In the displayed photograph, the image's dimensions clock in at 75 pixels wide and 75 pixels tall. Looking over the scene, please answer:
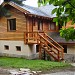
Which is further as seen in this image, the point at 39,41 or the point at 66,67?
the point at 39,41

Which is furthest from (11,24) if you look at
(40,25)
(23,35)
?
(40,25)

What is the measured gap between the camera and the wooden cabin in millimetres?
17906

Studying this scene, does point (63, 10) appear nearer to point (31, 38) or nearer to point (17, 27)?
point (31, 38)

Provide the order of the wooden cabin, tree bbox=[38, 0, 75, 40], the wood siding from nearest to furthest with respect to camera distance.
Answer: tree bbox=[38, 0, 75, 40]
the wooden cabin
the wood siding

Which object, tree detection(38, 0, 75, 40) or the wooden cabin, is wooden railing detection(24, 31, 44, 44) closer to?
the wooden cabin

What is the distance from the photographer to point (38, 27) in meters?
20.1

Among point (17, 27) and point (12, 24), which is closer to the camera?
point (17, 27)

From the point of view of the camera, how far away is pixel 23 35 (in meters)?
18.5

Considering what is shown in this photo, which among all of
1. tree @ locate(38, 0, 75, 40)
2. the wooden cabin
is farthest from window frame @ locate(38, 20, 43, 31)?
tree @ locate(38, 0, 75, 40)

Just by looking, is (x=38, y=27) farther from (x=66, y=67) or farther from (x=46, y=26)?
(x=66, y=67)

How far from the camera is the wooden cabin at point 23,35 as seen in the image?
1791 centimetres

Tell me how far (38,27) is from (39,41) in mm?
2738

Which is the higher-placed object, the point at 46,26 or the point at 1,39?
the point at 46,26

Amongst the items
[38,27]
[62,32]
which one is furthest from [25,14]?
[62,32]
